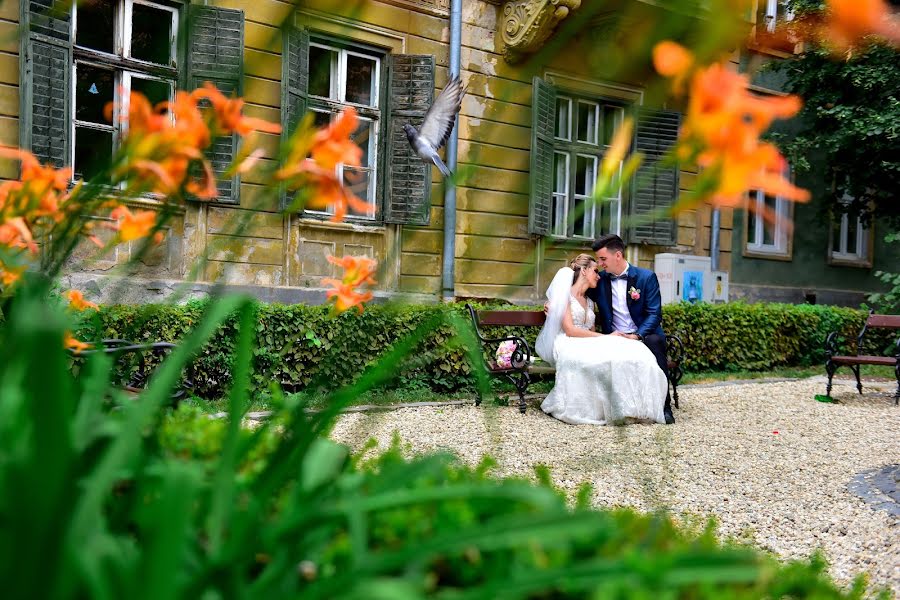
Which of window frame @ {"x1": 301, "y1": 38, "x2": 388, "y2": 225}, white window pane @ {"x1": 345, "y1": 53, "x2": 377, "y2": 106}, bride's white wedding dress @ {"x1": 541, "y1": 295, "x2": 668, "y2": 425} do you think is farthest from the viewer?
white window pane @ {"x1": 345, "y1": 53, "x2": 377, "y2": 106}

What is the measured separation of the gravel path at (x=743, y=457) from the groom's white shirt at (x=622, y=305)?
894mm

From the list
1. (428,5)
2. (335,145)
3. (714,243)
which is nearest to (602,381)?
(335,145)

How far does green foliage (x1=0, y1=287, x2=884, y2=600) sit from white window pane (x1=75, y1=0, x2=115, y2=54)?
7.80 metres

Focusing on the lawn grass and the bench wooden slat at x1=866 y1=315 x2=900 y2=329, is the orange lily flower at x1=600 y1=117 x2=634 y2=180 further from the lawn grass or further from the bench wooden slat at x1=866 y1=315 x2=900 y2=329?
the bench wooden slat at x1=866 y1=315 x2=900 y2=329

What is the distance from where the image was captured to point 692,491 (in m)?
4.60

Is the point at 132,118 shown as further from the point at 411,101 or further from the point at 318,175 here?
the point at 411,101

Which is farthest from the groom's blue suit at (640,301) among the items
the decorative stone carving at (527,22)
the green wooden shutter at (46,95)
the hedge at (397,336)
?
the green wooden shutter at (46,95)

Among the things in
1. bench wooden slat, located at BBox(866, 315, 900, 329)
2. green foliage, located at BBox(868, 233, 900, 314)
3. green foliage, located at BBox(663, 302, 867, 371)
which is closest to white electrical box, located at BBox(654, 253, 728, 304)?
green foliage, located at BBox(663, 302, 867, 371)

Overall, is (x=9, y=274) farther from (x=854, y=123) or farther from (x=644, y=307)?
(x=854, y=123)

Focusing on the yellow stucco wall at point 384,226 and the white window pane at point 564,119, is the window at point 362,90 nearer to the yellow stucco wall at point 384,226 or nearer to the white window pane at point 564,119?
the yellow stucco wall at point 384,226

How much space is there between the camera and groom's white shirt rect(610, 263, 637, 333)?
7.08 metres

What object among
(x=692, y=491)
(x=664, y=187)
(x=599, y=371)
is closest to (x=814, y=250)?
(x=664, y=187)

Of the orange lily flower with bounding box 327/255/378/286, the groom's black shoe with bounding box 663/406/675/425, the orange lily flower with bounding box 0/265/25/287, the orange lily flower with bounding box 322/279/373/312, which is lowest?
the groom's black shoe with bounding box 663/406/675/425

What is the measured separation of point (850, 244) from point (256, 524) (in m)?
17.1
